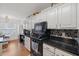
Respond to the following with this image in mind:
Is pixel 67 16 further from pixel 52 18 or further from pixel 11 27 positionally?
pixel 11 27

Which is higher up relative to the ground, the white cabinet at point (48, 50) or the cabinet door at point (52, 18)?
the cabinet door at point (52, 18)

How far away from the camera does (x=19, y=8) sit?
1706 mm

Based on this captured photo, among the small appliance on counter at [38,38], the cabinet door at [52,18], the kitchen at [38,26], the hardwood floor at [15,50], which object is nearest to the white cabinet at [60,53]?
the kitchen at [38,26]

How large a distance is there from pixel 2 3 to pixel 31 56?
0.85m

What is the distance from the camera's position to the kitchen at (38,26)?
1.68 meters

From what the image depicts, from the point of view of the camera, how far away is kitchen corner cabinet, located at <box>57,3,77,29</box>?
Answer: 176 centimetres

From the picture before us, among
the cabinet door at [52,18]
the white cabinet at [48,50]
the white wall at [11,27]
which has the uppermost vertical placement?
the cabinet door at [52,18]

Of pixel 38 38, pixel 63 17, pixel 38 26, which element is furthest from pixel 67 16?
pixel 38 38

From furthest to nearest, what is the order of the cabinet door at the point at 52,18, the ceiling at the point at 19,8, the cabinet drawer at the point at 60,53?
1. the cabinet door at the point at 52,18
2. the ceiling at the point at 19,8
3. the cabinet drawer at the point at 60,53

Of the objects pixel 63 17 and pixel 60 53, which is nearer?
pixel 60 53

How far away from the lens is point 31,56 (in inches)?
66.5

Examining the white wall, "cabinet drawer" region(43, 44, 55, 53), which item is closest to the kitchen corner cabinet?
"cabinet drawer" region(43, 44, 55, 53)

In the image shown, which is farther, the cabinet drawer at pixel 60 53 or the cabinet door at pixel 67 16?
the cabinet door at pixel 67 16

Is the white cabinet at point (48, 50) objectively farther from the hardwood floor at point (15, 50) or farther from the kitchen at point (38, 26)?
the hardwood floor at point (15, 50)
